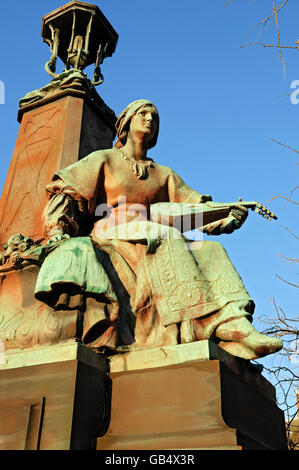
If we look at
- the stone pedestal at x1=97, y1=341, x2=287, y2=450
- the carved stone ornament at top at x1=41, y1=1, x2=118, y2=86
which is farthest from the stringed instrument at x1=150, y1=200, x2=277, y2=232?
the carved stone ornament at top at x1=41, y1=1, x2=118, y2=86

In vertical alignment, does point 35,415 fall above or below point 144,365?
below

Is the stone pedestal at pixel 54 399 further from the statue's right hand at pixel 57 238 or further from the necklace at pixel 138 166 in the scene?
the necklace at pixel 138 166

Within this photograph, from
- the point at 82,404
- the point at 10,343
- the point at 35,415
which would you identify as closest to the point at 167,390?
the point at 82,404

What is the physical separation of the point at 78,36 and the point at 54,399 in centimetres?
505

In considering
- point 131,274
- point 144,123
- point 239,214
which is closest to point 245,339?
point 131,274

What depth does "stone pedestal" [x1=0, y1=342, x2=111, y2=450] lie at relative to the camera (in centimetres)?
319

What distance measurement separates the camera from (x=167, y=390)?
3.35 m

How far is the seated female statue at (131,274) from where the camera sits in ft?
12.4

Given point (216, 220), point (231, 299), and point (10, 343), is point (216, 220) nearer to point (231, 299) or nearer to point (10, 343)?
point (231, 299)

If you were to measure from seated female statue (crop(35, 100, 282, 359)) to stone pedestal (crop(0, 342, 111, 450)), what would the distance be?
284mm

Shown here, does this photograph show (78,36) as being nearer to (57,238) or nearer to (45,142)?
(45,142)

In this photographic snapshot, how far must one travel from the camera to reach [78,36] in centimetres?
676
